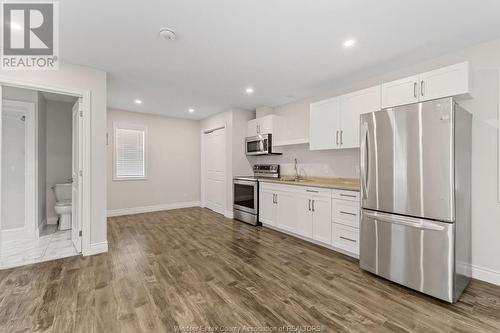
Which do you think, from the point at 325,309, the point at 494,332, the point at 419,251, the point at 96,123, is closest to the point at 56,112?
the point at 96,123

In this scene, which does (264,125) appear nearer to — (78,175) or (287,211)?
(287,211)

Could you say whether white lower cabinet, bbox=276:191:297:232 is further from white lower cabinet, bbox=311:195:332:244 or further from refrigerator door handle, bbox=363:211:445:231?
refrigerator door handle, bbox=363:211:445:231

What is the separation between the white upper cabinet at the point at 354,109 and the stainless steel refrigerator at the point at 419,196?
1.98ft

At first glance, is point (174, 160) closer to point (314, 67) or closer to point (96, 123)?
point (96, 123)

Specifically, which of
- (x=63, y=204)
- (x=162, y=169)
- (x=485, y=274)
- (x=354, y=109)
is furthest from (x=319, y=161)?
(x=63, y=204)

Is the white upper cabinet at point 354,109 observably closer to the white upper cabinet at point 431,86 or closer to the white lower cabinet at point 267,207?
the white upper cabinet at point 431,86

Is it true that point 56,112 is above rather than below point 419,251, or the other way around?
above

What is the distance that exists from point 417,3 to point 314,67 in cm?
135

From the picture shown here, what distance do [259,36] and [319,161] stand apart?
2.59m

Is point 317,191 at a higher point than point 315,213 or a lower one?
higher

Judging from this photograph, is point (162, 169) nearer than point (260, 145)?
No

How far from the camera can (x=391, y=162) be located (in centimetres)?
239

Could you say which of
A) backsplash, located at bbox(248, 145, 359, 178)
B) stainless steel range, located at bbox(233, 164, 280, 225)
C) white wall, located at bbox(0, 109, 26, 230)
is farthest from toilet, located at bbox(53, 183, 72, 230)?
backsplash, located at bbox(248, 145, 359, 178)

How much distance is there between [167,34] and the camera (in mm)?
2256
